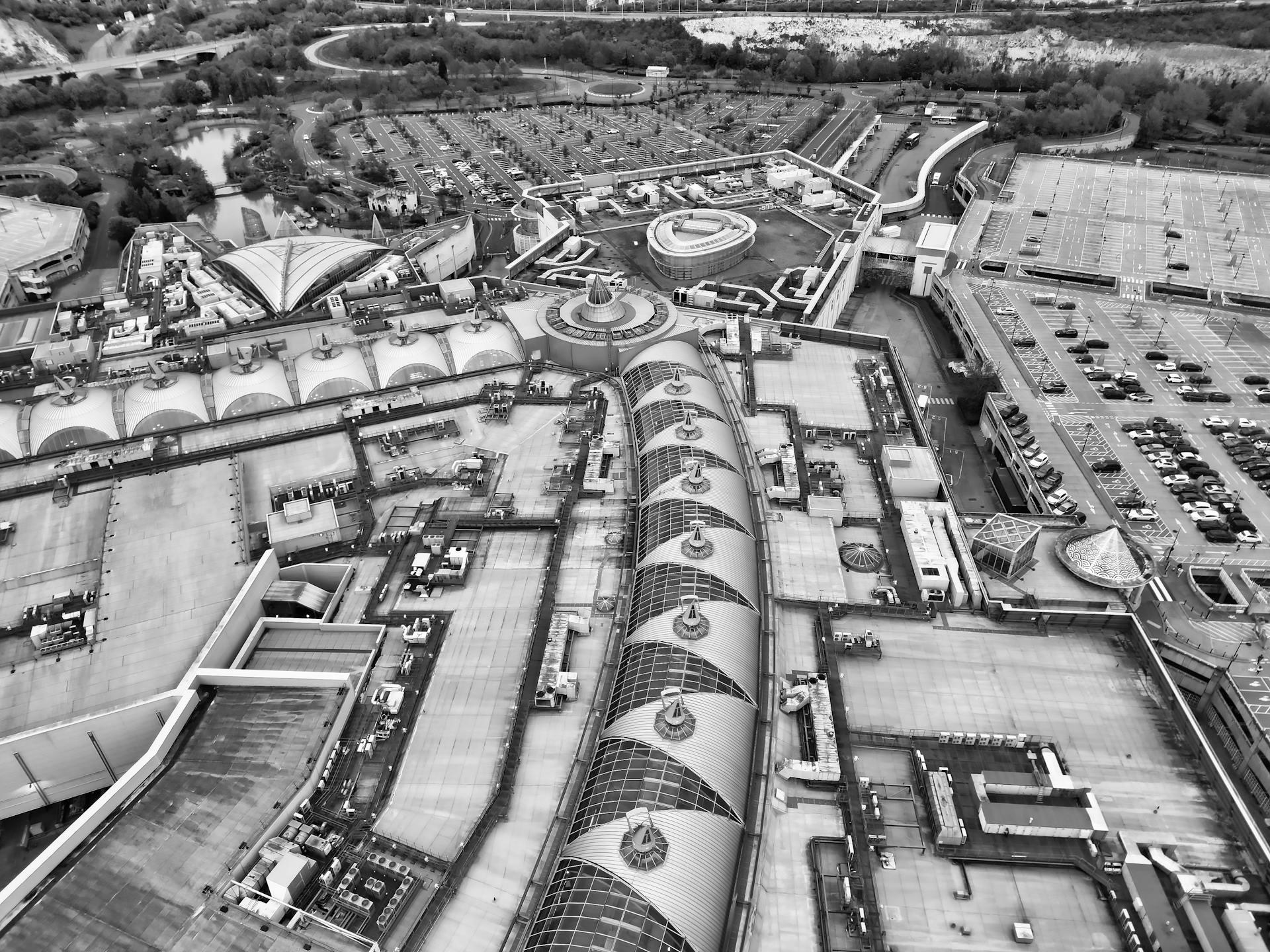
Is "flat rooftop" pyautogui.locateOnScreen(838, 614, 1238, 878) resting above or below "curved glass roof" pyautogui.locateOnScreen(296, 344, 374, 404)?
below

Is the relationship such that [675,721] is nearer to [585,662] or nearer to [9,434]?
[585,662]

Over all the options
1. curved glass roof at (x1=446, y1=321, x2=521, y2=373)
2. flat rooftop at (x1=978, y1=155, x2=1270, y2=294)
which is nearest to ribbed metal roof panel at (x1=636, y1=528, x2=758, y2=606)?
curved glass roof at (x1=446, y1=321, x2=521, y2=373)

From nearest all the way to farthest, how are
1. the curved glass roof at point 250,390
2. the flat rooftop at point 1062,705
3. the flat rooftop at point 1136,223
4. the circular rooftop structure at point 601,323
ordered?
the flat rooftop at point 1062,705
the curved glass roof at point 250,390
the circular rooftop structure at point 601,323
the flat rooftop at point 1136,223

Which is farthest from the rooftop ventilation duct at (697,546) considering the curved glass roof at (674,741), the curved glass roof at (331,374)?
the curved glass roof at (331,374)

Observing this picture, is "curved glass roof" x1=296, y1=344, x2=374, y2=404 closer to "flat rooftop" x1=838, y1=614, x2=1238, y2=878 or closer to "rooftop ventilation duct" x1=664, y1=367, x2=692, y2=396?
"rooftop ventilation duct" x1=664, y1=367, x2=692, y2=396

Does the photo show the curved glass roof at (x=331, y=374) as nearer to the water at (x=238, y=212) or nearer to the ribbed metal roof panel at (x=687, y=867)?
the ribbed metal roof panel at (x=687, y=867)

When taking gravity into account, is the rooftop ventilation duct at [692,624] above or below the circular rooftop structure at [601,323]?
below
